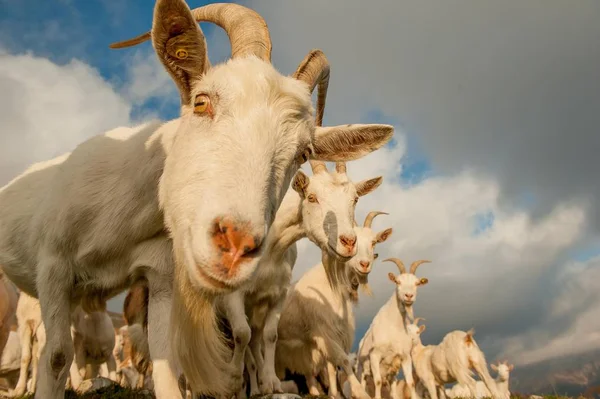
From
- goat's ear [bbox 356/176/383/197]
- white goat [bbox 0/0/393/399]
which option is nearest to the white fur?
white goat [bbox 0/0/393/399]

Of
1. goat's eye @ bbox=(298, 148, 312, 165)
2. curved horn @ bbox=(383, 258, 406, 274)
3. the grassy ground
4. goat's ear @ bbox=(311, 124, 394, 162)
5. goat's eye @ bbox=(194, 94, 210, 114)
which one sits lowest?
the grassy ground

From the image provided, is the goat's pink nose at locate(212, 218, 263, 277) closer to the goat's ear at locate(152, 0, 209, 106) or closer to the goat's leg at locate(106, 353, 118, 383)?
the goat's ear at locate(152, 0, 209, 106)

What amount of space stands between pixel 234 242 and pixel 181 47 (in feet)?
4.35

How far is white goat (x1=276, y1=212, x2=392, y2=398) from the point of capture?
7734 millimetres

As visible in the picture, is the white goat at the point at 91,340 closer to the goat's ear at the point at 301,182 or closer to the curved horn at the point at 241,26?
the goat's ear at the point at 301,182

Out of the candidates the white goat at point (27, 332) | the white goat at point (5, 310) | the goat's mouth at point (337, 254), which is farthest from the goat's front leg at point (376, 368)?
the white goat at point (5, 310)

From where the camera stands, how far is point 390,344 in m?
11.0

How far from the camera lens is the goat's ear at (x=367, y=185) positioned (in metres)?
7.36

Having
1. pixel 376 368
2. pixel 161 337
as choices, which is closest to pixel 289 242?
pixel 161 337

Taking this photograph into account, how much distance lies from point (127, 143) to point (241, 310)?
2.21 m

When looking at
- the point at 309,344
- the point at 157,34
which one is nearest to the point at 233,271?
the point at 157,34

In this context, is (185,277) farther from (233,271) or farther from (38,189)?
(38,189)

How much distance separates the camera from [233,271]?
1744mm

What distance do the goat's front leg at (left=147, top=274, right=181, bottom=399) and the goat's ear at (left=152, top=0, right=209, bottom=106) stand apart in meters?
1.23
